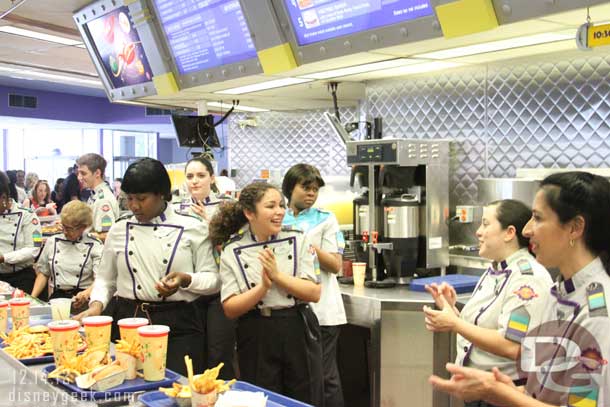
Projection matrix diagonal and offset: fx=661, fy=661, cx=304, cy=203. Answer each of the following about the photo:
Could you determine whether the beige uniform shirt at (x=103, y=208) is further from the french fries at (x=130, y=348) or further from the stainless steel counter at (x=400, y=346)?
the french fries at (x=130, y=348)

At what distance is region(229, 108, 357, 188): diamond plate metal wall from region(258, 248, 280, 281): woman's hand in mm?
3510

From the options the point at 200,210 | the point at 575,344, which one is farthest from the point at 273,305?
the point at 200,210

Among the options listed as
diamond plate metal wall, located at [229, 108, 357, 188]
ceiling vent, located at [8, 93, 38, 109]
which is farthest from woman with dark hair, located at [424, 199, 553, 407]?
ceiling vent, located at [8, 93, 38, 109]

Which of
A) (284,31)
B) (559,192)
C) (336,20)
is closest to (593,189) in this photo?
(559,192)

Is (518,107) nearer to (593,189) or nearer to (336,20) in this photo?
(336,20)

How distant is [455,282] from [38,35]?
5.80 metres

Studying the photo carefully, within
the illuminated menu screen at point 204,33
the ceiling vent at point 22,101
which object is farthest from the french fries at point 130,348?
the ceiling vent at point 22,101

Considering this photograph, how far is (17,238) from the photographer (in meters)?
5.31

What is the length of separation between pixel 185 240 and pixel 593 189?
180 centimetres

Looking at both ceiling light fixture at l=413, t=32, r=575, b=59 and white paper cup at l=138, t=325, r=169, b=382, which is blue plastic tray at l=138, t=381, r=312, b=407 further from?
ceiling light fixture at l=413, t=32, r=575, b=59

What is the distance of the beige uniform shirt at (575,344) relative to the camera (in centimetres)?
170

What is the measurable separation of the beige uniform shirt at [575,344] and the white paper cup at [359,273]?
235 centimetres

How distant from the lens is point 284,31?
4.32m

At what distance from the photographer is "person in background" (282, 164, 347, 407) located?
3711 mm
